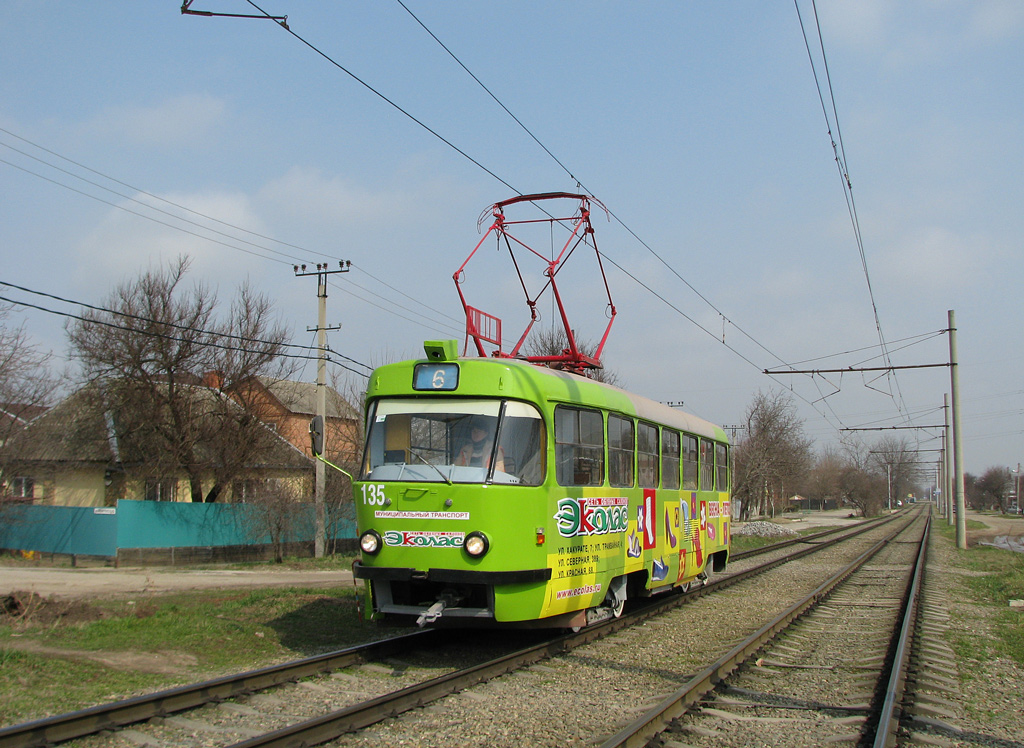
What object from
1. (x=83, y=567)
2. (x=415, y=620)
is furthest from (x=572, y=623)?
(x=83, y=567)

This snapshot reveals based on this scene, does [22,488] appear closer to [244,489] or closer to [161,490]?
[161,490]

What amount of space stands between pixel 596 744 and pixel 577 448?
376 cm

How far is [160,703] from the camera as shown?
6285 mm

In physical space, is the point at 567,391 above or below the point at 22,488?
above

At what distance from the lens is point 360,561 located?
8680 mm

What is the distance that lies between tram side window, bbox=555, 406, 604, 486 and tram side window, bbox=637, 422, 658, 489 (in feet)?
4.53

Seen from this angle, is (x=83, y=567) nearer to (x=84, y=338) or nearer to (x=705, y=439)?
(x=84, y=338)

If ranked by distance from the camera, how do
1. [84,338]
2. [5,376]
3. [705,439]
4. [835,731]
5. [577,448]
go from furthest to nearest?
[84,338]
[5,376]
[705,439]
[577,448]
[835,731]

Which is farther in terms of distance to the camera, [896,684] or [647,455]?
[647,455]

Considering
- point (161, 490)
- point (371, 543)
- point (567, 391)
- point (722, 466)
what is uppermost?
point (567, 391)

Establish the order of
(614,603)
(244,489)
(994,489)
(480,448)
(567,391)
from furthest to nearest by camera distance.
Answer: (994,489), (244,489), (614,603), (567,391), (480,448)

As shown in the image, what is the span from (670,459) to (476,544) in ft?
17.3

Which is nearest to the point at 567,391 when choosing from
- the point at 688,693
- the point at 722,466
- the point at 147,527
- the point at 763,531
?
the point at 688,693

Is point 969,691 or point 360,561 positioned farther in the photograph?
point 360,561
